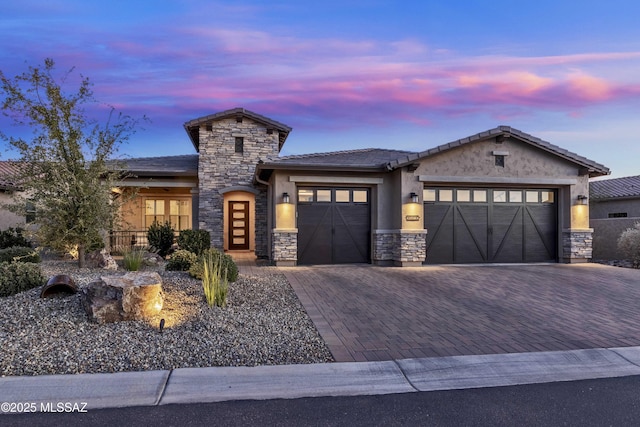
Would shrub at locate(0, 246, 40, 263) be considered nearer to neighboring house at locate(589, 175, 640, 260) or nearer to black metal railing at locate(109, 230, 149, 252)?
black metal railing at locate(109, 230, 149, 252)

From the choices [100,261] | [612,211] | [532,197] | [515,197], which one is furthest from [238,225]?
[612,211]

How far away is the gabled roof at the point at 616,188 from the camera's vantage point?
1930cm

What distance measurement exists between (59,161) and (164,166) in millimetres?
6392

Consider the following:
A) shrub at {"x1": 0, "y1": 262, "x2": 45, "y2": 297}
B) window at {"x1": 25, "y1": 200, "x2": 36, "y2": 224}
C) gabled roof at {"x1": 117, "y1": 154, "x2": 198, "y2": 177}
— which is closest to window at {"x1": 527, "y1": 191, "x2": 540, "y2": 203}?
gabled roof at {"x1": 117, "y1": 154, "x2": 198, "y2": 177}

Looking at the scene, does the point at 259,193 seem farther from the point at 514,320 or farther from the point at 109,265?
the point at 514,320

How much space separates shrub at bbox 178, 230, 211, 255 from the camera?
12438 mm

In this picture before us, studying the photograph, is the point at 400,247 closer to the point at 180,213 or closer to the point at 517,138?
the point at 517,138

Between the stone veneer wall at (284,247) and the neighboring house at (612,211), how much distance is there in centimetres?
1239

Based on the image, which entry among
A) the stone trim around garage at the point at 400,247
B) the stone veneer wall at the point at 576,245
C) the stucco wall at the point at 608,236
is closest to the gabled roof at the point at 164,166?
the stone trim around garage at the point at 400,247

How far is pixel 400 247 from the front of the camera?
12.5m

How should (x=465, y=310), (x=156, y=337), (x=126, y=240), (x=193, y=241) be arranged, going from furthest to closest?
(x=126, y=240) → (x=193, y=241) → (x=465, y=310) → (x=156, y=337)

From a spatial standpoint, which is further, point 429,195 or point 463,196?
point 463,196

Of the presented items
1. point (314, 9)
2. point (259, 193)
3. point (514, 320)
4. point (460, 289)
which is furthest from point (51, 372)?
point (259, 193)

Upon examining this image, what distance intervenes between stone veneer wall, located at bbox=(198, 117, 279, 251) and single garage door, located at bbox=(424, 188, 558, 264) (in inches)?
263
